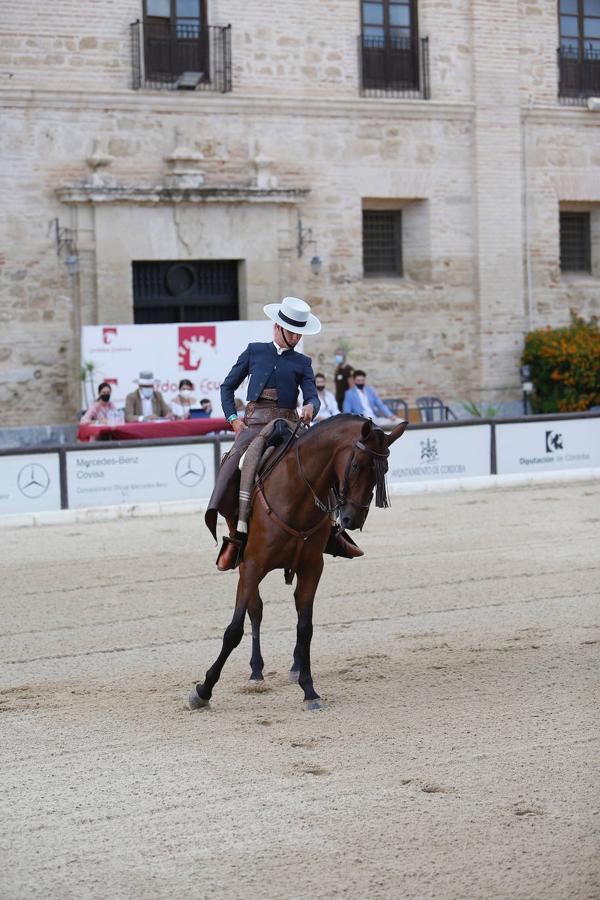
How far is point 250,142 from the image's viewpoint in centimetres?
2722

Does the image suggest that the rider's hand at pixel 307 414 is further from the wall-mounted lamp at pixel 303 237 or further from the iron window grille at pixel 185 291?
the wall-mounted lamp at pixel 303 237

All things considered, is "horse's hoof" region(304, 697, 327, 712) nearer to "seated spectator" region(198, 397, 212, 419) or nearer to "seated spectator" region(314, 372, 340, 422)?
"seated spectator" region(314, 372, 340, 422)

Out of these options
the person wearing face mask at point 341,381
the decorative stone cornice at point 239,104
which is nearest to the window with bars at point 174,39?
the decorative stone cornice at point 239,104

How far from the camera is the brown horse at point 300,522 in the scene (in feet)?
29.7

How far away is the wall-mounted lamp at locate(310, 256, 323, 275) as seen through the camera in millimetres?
27578

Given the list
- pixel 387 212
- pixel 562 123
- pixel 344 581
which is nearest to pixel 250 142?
pixel 387 212

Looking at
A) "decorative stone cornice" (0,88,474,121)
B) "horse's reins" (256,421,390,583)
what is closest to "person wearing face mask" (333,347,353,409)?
"decorative stone cornice" (0,88,474,121)

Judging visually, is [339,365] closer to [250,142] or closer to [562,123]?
[250,142]

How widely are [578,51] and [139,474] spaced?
16219mm

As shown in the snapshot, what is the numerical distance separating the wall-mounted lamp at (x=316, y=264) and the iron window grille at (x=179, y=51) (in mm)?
3519

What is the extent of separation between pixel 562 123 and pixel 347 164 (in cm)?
513

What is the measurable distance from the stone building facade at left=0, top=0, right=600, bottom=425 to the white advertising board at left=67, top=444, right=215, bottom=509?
6.69 m

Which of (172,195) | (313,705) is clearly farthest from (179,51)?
(313,705)

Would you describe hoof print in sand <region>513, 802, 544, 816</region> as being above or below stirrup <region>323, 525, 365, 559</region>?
below
